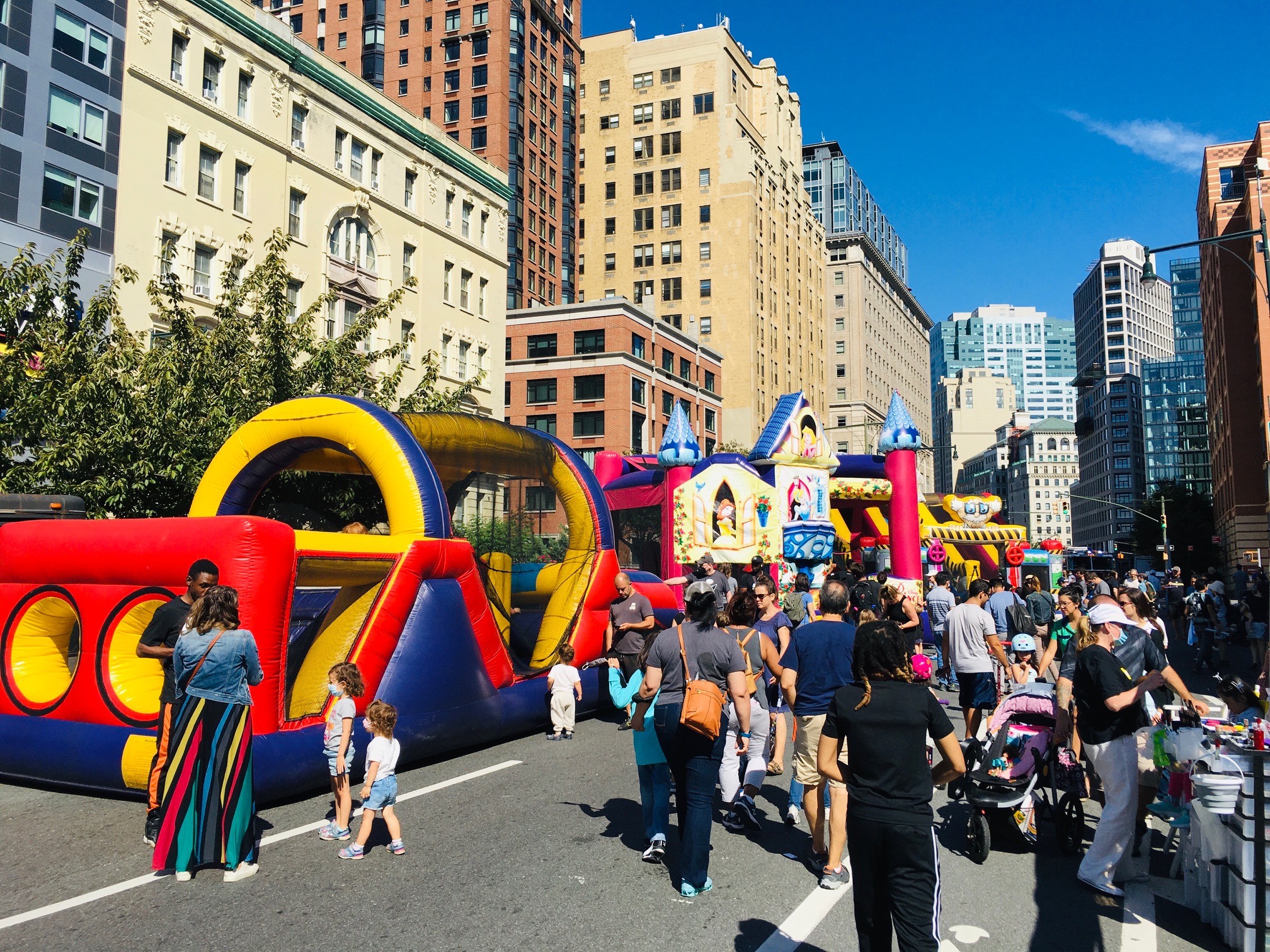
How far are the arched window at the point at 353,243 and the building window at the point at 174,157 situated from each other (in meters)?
6.11

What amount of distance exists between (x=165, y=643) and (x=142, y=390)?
10.2 meters

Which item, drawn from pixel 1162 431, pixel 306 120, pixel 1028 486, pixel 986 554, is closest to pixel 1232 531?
pixel 986 554

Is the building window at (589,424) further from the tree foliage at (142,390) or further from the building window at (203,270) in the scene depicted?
the tree foliage at (142,390)

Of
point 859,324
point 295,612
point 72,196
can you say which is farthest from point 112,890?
point 859,324

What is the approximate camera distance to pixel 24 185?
2444cm

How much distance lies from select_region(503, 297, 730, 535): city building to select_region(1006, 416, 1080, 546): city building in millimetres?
140470

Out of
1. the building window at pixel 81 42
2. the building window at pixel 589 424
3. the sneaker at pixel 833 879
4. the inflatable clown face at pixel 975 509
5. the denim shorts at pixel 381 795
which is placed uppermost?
the building window at pixel 81 42

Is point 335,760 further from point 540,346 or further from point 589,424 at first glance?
point 540,346

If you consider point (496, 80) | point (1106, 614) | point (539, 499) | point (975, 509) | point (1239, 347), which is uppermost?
point (496, 80)

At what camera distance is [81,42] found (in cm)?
2628

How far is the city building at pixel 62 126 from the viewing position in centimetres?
2427

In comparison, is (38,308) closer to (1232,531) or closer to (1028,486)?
(1232,531)

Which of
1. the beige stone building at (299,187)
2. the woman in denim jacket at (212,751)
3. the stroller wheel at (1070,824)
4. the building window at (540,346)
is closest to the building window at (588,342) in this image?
the building window at (540,346)

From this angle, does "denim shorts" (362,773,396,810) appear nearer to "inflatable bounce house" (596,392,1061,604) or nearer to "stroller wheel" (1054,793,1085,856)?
"stroller wheel" (1054,793,1085,856)
